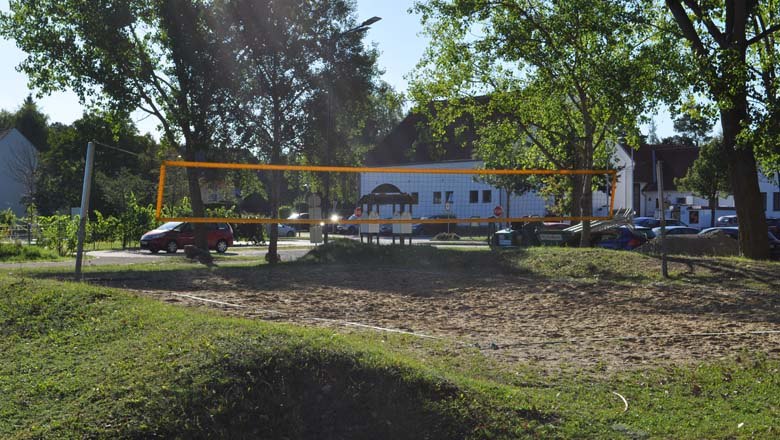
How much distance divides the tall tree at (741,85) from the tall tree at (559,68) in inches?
47.5

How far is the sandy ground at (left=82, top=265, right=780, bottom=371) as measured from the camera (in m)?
8.55

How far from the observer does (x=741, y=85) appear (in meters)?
17.5

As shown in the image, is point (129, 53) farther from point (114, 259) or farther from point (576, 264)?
point (576, 264)

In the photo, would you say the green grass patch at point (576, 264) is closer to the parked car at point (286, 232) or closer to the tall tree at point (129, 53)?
the tall tree at point (129, 53)

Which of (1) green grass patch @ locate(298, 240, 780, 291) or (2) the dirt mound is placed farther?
(2) the dirt mound

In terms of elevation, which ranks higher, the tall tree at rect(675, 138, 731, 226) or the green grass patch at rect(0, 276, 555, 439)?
the tall tree at rect(675, 138, 731, 226)

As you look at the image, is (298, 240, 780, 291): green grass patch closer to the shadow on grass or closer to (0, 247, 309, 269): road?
the shadow on grass

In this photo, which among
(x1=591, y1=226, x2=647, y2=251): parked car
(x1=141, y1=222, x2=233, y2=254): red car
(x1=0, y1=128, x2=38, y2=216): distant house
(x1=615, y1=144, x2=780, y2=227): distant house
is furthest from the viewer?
(x1=0, y1=128, x2=38, y2=216): distant house

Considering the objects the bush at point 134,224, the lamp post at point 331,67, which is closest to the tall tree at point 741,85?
the lamp post at point 331,67

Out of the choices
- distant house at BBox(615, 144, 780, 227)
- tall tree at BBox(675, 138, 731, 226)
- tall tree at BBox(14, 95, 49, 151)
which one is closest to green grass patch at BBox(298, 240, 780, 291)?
tall tree at BBox(675, 138, 731, 226)

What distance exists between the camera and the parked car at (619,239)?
1091 inches

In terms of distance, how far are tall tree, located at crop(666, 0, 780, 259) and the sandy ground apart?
6079mm

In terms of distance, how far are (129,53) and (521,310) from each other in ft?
57.8

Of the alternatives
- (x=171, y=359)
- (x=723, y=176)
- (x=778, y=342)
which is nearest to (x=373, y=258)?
(x=778, y=342)
